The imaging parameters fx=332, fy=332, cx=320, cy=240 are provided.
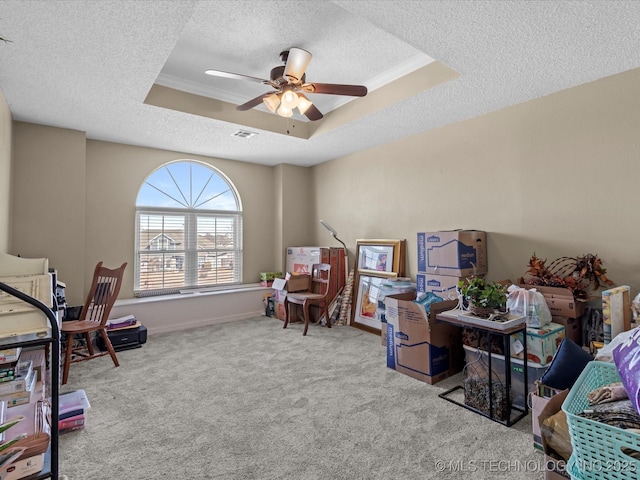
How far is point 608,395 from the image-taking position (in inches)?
42.9

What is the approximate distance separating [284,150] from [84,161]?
2.52 m

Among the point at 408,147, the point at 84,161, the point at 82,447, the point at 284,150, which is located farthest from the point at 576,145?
the point at 84,161

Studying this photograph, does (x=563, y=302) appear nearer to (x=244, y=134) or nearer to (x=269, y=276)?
(x=244, y=134)

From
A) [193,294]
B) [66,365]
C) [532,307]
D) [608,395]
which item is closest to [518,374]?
[532,307]

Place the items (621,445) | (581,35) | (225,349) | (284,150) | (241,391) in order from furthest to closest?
(284,150), (225,349), (241,391), (581,35), (621,445)

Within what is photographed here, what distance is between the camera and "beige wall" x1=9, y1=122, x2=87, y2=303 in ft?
12.0

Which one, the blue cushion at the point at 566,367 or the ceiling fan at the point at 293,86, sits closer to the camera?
the blue cushion at the point at 566,367

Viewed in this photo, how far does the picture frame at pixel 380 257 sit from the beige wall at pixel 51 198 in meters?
3.57

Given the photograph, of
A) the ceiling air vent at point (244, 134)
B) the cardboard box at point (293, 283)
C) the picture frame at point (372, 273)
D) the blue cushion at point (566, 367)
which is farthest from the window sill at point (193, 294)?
the blue cushion at point (566, 367)

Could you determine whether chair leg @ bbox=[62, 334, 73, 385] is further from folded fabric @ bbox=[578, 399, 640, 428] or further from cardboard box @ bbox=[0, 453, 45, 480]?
folded fabric @ bbox=[578, 399, 640, 428]

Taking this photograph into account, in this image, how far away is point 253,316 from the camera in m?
5.31

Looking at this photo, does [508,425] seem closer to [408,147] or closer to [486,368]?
[486,368]

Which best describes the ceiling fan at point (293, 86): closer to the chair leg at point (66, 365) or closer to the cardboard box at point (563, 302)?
the cardboard box at point (563, 302)

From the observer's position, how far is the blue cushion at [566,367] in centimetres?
190
